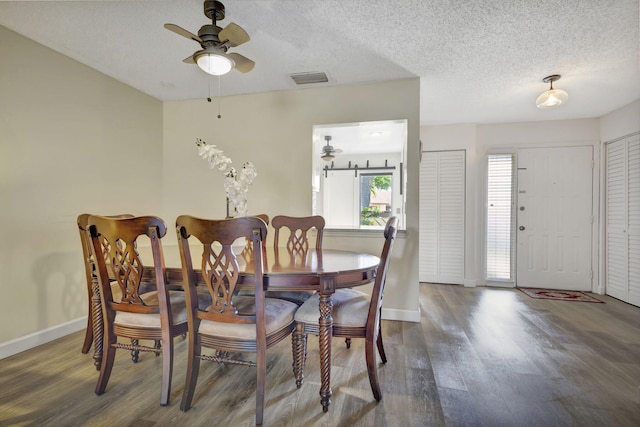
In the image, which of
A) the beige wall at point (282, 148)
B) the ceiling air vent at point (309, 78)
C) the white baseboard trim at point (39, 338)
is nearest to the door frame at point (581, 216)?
the beige wall at point (282, 148)

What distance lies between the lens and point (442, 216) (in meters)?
4.32

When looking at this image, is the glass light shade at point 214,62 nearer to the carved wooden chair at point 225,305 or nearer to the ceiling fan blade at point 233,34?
the ceiling fan blade at point 233,34

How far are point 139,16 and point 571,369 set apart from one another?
12.5 ft

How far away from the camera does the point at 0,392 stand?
1.67m

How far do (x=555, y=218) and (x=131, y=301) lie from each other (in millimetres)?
5041

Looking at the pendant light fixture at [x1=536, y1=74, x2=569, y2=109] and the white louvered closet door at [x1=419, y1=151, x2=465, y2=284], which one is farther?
the white louvered closet door at [x1=419, y1=151, x2=465, y2=284]

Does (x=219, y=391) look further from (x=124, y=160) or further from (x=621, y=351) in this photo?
(x=621, y=351)

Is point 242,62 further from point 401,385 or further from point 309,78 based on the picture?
point 401,385

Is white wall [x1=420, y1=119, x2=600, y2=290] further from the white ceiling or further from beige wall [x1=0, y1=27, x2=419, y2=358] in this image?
beige wall [x1=0, y1=27, x2=419, y2=358]

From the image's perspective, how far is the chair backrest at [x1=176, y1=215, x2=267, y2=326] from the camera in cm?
136

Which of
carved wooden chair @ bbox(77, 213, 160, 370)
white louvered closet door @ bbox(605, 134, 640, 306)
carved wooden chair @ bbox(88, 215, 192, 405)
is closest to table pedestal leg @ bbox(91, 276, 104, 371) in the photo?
carved wooden chair @ bbox(77, 213, 160, 370)

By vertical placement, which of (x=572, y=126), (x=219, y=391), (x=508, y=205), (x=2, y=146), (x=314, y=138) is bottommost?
(x=219, y=391)

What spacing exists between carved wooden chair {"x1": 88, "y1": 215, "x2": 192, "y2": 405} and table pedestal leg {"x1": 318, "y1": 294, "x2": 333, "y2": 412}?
2.66 feet

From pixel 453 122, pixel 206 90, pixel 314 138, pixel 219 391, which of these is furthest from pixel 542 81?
pixel 219 391
